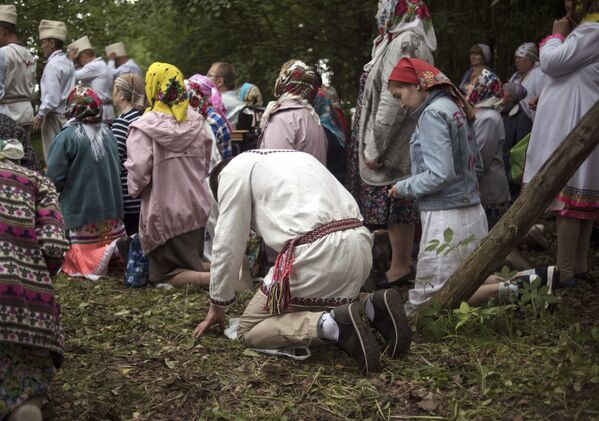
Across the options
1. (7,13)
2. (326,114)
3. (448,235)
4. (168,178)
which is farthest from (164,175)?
(7,13)

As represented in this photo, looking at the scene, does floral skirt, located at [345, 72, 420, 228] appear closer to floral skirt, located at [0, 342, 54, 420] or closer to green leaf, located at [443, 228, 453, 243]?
green leaf, located at [443, 228, 453, 243]

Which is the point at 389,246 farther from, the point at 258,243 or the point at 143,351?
the point at 143,351

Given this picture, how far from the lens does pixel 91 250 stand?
6949 mm

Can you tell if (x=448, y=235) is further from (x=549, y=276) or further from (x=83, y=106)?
(x=83, y=106)

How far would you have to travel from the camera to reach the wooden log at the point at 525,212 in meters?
4.32

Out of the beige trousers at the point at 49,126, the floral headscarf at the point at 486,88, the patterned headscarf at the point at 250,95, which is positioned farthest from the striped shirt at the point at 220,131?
the beige trousers at the point at 49,126

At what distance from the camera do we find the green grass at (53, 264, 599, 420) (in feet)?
12.0

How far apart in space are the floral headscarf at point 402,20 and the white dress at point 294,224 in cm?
214

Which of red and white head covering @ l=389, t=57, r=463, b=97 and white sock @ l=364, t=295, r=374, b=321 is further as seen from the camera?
red and white head covering @ l=389, t=57, r=463, b=97

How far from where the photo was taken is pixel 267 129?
21.7 ft

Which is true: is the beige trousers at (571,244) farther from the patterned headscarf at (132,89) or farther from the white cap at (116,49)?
the white cap at (116,49)

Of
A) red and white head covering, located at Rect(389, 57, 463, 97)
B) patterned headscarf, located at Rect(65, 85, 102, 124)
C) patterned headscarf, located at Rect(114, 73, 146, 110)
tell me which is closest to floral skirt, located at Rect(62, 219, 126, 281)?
patterned headscarf, located at Rect(65, 85, 102, 124)

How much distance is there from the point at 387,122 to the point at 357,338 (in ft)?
7.73

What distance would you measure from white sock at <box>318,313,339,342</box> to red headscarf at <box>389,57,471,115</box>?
1629mm
